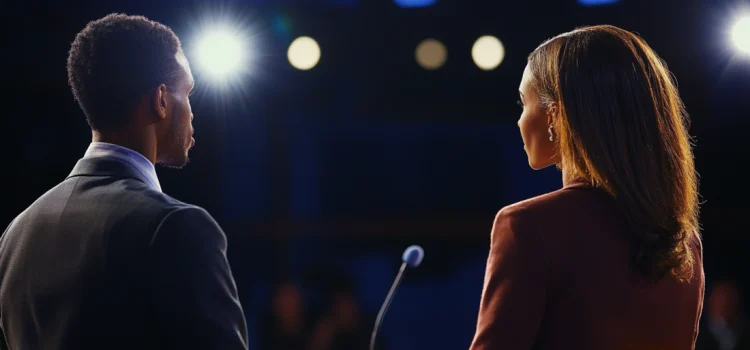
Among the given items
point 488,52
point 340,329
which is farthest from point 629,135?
point 488,52

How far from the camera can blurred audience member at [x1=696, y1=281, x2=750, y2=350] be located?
5020mm

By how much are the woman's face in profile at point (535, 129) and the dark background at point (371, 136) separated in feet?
11.1

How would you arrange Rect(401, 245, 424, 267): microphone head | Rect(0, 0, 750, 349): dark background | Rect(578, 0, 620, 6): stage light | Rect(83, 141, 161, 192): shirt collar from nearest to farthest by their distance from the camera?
Rect(83, 141, 161, 192): shirt collar
Rect(401, 245, 424, 267): microphone head
Rect(578, 0, 620, 6): stage light
Rect(0, 0, 750, 349): dark background

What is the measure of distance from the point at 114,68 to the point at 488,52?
3.82m

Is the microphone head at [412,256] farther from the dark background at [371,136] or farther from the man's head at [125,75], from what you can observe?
the dark background at [371,136]

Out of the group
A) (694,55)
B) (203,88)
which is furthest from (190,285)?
(694,55)

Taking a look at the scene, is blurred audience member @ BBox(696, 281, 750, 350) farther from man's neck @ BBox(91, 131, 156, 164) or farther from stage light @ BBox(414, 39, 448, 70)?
man's neck @ BBox(91, 131, 156, 164)

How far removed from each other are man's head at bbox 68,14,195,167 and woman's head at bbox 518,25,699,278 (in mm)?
629

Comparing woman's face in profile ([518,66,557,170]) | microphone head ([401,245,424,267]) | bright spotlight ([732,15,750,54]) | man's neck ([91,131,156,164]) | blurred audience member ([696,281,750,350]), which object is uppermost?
man's neck ([91,131,156,164])

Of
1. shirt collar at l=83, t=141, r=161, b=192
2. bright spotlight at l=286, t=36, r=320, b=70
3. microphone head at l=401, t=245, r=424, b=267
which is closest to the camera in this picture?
shirt collar at l=83, t=141, r=161, b=192

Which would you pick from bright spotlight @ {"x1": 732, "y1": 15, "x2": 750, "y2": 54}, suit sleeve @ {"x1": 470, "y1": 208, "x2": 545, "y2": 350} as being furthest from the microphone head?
bright spotlight @ {"x1": 732, "y1": 15, "x2": 750, "y2": 54}

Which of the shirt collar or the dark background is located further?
the dark background

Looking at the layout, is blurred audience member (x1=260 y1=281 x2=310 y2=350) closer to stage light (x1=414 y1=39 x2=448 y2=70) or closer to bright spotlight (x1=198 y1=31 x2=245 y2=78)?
bright spotlight (x1=198 y1=31 x2=245 y2=78)

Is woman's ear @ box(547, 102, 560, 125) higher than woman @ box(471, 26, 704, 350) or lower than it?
higher
